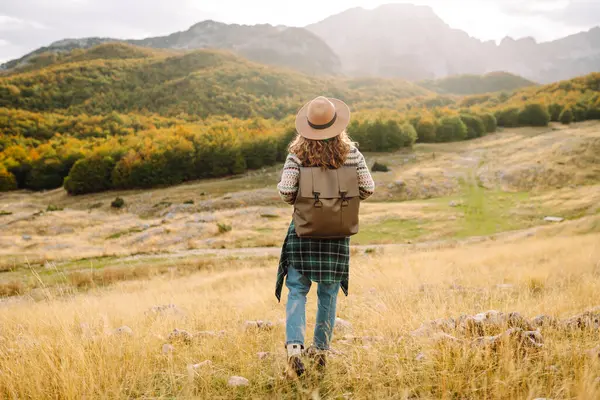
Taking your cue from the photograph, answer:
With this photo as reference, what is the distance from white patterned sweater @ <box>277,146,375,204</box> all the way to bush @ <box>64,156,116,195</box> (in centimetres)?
7335

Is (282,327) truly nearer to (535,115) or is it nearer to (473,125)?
(473,125)

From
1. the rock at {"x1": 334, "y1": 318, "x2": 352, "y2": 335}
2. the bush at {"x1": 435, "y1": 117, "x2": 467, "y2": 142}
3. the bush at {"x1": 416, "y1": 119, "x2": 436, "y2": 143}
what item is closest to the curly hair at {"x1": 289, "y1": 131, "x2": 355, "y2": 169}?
the rock at {"x1": 334, "y1": 318, "x2": 352, "y2": 335}

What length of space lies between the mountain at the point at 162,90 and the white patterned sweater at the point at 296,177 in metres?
136

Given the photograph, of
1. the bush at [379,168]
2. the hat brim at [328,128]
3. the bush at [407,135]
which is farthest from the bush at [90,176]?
the hat brim at [328,128]

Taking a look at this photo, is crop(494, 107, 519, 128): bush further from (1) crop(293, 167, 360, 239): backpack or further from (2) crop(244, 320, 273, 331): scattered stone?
(1) crop(293, 167, 360, 239): backpack

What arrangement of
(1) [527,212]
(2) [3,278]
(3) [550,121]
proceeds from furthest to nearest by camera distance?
(3) [550,121], (1) [527,212], (2) [3,278]

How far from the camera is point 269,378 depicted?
3291 millimetres

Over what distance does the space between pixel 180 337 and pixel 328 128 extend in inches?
121

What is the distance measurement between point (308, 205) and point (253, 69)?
199010mm

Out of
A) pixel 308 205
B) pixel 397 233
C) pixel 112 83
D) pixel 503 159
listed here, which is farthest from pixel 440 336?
pixel 112 83

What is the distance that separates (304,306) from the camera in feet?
12.0

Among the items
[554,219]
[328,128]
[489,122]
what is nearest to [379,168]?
[554,219]

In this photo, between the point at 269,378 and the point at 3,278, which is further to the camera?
the point at 3,278

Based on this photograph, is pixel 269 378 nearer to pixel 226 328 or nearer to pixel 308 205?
pixel 308 205
